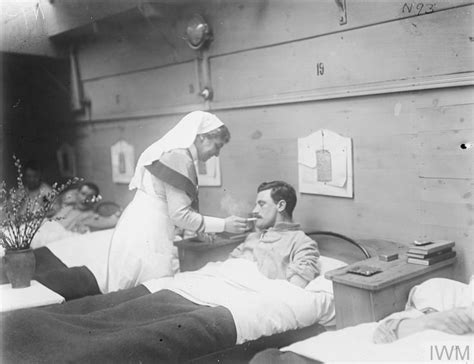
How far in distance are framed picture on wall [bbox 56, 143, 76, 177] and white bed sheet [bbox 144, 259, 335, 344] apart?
104 inches

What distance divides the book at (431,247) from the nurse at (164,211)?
3.07ft

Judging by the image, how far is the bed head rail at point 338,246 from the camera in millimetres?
2723

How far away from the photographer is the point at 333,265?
260 centimetres

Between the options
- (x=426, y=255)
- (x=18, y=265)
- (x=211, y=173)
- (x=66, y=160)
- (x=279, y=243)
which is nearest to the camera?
(x=426, y=255)

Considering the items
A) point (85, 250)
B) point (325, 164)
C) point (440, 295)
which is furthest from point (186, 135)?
point (440, 295)

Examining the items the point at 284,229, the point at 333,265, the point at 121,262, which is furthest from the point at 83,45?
the point at 333,265

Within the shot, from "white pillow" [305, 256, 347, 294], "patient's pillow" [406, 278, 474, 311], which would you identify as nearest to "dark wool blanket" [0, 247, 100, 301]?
"white pillow" [305, 256, 347, 294]

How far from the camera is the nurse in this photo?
2.69 metres

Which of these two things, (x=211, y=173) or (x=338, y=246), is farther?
(x=211, y=173)

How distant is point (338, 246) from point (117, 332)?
1.41 m

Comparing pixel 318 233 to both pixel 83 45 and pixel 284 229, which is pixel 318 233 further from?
pixel 83 45

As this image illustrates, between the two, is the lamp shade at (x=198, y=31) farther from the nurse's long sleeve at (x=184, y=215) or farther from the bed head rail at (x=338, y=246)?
the bed head rail at (x=338, y=246)

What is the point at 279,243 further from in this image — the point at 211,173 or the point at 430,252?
the point at 211,173

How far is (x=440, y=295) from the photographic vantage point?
205cm
